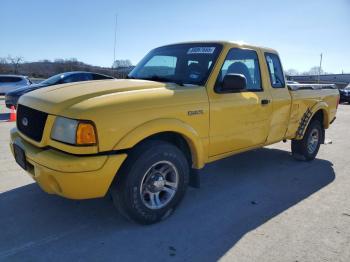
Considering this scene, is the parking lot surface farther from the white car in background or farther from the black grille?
the white car in background

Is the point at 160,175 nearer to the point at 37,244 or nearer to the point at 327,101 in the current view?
the point at 37,244

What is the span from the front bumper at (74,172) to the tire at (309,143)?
402cm

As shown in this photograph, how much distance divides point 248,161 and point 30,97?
3.89 m

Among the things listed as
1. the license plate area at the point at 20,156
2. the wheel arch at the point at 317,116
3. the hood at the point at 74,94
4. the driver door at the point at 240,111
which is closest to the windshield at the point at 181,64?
the driver door at the point at 240,111

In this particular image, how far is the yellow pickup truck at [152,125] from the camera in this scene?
2.97m

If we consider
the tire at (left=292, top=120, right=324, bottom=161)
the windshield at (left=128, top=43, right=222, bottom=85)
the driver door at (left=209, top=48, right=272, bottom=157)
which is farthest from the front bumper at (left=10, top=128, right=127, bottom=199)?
the tire at (left=292, top=120, right=324, bottom=161)

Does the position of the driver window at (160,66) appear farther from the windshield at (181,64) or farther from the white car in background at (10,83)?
the white car in background at (10,83)

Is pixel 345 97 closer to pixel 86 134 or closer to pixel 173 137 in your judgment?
pixel 173 137

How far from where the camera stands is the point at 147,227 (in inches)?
135

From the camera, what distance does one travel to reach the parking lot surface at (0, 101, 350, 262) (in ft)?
9.82

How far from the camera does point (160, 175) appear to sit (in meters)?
3.55

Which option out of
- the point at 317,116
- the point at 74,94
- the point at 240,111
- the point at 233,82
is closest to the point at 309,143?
the point at 317,116

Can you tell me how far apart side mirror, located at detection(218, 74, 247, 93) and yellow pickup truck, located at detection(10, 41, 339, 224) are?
12 millimetres

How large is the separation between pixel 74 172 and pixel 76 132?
34 cm
